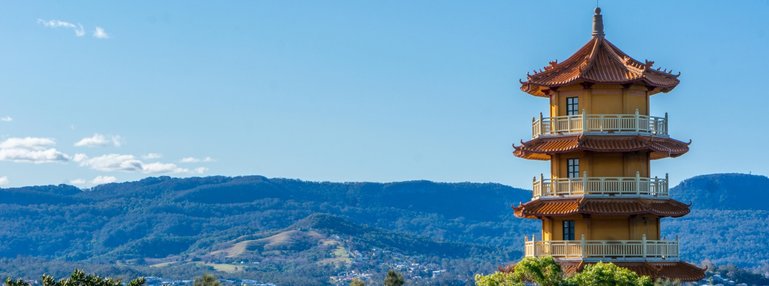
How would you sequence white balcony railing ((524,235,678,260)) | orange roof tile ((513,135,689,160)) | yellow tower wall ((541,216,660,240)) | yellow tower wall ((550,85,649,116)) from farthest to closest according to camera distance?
yellow tower wall ((550,85,649,116)) → yellow tower wall ((541,216,660,240)) → white balcony railing ((524,235,678,260)) → orange roof tile ((513,135,689,160))

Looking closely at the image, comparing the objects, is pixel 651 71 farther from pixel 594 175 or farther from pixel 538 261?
pixel 538 261

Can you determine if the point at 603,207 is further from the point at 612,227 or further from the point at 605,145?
the point at 605,145

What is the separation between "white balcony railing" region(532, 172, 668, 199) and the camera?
60094 mm

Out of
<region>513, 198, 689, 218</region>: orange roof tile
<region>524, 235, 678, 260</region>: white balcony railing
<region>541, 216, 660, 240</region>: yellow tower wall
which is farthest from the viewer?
<region>541, 216, 660, 240</region>: yellow tower wall

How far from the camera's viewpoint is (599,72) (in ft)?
202

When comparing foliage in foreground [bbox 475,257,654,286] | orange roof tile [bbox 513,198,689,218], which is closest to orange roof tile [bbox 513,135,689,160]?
orange roof tile [bbox 513,198,689,218]

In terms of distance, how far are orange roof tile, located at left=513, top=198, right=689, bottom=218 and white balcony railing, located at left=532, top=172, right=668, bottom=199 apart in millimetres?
360

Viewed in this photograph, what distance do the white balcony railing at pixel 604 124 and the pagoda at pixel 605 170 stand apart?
0.05m

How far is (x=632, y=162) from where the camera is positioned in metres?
60.8

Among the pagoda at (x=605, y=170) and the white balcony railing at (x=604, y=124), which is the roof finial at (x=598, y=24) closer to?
the pagoda at (x=605, y=170)

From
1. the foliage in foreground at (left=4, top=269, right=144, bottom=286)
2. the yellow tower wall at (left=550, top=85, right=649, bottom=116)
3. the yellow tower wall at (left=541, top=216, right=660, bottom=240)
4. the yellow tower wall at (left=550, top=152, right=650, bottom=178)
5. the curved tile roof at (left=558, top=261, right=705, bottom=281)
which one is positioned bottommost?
the foliage in foreground at (left=4, top=269, right=144, bottom=286)

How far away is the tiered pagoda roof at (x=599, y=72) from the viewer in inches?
2393

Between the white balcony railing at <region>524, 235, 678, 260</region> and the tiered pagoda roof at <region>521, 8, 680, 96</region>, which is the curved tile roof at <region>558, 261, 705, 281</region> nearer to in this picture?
the white balcony railing at <region>524, 235, 678, 260</region>

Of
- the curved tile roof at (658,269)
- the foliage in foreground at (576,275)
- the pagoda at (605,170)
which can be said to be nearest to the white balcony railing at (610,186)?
the pagoda at (605,170)
